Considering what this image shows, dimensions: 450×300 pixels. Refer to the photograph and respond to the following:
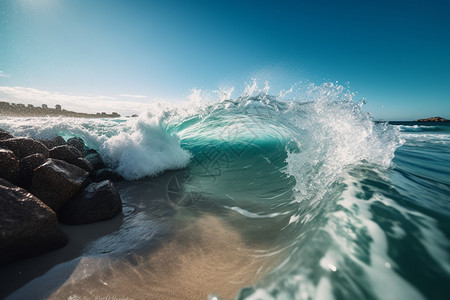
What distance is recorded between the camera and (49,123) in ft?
22.9

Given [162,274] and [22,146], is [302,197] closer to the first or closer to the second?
[162,274]

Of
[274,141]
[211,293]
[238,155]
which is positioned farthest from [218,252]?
[274,141]

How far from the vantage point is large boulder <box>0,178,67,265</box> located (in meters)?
1.88

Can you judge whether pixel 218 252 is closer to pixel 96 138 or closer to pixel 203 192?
pixel 203 192

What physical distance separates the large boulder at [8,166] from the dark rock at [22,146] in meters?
1.22

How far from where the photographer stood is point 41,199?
270 cm

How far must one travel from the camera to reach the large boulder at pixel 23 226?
6.17 feet

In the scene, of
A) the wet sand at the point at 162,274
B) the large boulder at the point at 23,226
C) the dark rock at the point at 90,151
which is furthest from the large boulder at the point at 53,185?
the dark rock at the point at 90,151

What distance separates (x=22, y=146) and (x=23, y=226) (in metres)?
2.70

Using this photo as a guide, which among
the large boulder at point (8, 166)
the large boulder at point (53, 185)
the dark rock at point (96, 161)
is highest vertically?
the large boulder at point (8, 166)

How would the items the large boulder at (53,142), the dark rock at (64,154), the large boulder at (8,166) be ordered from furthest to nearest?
the large boulder at (53,142) < the dark rock at (64,154) < the large boulder at (8,166)

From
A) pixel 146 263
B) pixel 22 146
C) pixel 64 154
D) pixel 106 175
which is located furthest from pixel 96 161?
pixel 146 263

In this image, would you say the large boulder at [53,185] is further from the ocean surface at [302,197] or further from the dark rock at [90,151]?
the dark rock at [90,151]

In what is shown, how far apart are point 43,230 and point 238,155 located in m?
5.42
